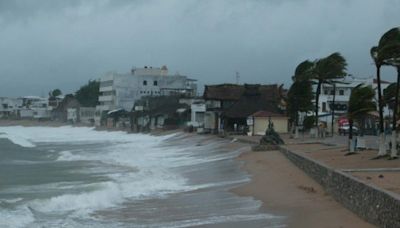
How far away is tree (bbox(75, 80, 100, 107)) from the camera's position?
460 ft

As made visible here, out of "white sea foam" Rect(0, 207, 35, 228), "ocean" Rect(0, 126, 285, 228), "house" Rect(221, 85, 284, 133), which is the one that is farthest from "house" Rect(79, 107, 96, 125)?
"white sea foam" Rect(0, 207, 35, 228)

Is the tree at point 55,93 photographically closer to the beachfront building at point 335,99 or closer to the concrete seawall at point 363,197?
the beachfront building at point 335,99

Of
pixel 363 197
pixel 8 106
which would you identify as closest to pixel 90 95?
pixel 8 106

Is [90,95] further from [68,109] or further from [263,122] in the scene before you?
[263,122]

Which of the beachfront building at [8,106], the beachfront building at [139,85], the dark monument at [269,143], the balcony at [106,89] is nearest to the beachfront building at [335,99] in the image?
the dark monument at [269,143]

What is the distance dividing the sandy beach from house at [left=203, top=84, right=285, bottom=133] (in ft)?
109

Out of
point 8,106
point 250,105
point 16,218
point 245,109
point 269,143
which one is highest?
point 8,106

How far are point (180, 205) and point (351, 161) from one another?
752 cm

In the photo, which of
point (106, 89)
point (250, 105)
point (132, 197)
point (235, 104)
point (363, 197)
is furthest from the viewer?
point (106, 89)

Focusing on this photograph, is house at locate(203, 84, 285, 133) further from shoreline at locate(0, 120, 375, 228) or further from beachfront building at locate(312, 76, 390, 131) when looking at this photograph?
shoreline at locate(0, 120, 375, 228)

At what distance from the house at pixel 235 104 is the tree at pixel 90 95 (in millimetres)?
72713

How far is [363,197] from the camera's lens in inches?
485

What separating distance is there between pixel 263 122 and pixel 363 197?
45.3m

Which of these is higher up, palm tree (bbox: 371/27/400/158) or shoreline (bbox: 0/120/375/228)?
palm tree (bbox: 371/27/400/158)
